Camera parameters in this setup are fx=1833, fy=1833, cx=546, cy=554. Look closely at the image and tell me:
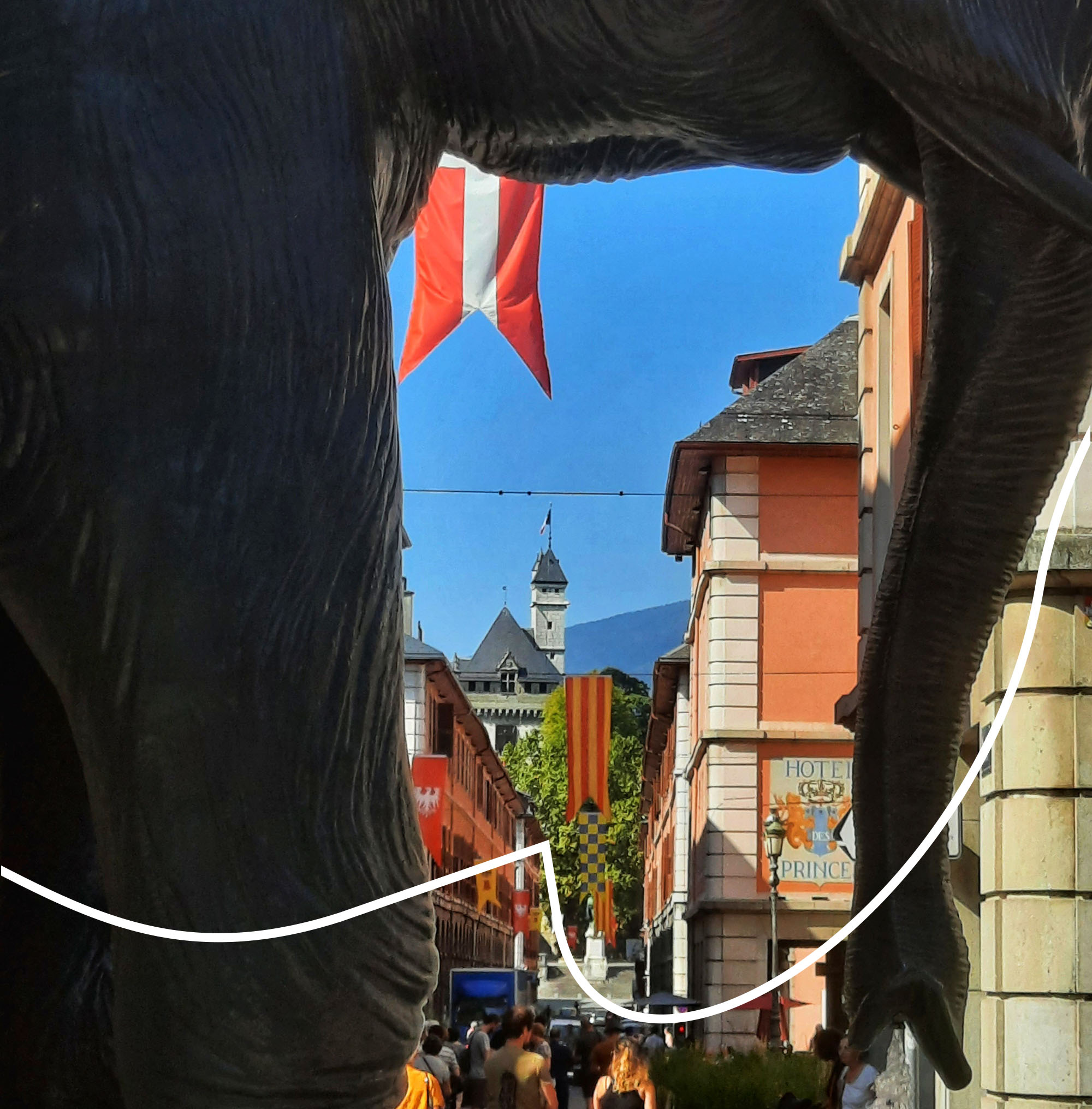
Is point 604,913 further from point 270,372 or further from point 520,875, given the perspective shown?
point 270,372

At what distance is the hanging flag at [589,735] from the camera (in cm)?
2434

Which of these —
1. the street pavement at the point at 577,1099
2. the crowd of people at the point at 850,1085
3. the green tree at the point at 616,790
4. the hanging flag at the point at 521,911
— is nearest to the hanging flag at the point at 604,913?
the street pavement at the point at 577,1099

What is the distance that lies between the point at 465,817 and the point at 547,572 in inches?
3690

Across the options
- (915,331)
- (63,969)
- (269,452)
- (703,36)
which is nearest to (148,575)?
(269,452)

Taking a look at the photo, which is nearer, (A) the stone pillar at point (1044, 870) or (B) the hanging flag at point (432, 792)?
(A) the stone pillar at point (1044, 870)

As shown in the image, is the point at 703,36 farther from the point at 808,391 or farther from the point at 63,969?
the point at 808,391

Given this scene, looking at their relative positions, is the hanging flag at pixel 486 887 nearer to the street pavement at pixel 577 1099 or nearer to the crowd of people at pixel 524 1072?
the street pavement at pixel 577 1099

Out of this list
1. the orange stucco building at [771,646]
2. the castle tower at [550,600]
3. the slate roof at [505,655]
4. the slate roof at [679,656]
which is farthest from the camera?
the castle tower at [550,600]

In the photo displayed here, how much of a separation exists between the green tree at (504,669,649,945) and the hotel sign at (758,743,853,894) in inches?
1445

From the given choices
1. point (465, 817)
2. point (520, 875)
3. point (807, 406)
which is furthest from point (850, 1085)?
point (520, 875)

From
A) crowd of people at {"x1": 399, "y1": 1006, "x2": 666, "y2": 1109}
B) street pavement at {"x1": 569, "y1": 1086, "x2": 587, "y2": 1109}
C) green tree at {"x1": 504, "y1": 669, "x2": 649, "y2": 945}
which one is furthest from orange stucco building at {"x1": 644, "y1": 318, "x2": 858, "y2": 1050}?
green tree at {"x1": 504, "y1": 669, "x2": 649, "y2": 945}

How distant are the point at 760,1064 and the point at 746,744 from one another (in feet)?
42.5

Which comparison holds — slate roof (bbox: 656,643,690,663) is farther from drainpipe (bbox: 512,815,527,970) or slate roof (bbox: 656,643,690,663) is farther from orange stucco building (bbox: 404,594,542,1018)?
drainpipe (bbox: 512,815,527,970)
